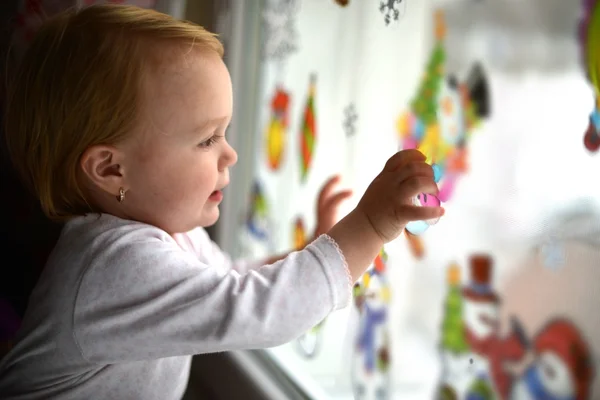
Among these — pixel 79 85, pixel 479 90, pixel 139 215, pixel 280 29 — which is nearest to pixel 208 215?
pixel 139 215

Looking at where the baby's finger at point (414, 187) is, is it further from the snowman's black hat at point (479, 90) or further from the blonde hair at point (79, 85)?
the blonde hair at point (79, 85)

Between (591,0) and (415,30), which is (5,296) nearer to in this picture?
(415,30)

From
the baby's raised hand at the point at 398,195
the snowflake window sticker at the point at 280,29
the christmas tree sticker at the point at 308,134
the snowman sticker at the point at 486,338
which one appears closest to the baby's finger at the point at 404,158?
the baby's raised hand at the point at 398,195

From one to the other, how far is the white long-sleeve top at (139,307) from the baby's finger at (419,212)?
0.07 metres

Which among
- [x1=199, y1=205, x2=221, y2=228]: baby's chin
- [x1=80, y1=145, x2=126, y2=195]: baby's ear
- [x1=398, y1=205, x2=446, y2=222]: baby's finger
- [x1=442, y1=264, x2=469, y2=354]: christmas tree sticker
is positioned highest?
[x1=398, y1=205, x2=446, y2=222]: baby's finger

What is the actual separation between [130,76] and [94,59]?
0.14 feet

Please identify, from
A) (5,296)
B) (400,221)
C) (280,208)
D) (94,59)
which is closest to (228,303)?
(400,221)

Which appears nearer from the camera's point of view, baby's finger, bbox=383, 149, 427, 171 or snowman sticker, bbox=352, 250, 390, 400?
baby's finger, bbox=383, 149, 427, 171

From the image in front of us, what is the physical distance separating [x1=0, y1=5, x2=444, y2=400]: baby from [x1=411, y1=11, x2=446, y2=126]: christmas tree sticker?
101mm

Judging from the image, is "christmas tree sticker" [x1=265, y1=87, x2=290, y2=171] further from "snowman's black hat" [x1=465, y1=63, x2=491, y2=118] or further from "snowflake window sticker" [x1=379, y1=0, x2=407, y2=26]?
"snowman's black hat" [x1=465, y1=63, x2=491, y2=118]

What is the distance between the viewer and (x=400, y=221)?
1.74ft

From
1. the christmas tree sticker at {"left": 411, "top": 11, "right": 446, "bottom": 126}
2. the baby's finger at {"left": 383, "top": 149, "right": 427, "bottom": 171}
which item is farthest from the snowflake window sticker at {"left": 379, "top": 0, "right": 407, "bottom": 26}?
the baby's finger at {"left": 383, "top": 149, "right": 427, "bottom": 171}

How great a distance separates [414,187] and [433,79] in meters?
0.16

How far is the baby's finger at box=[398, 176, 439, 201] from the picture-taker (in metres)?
0.52
